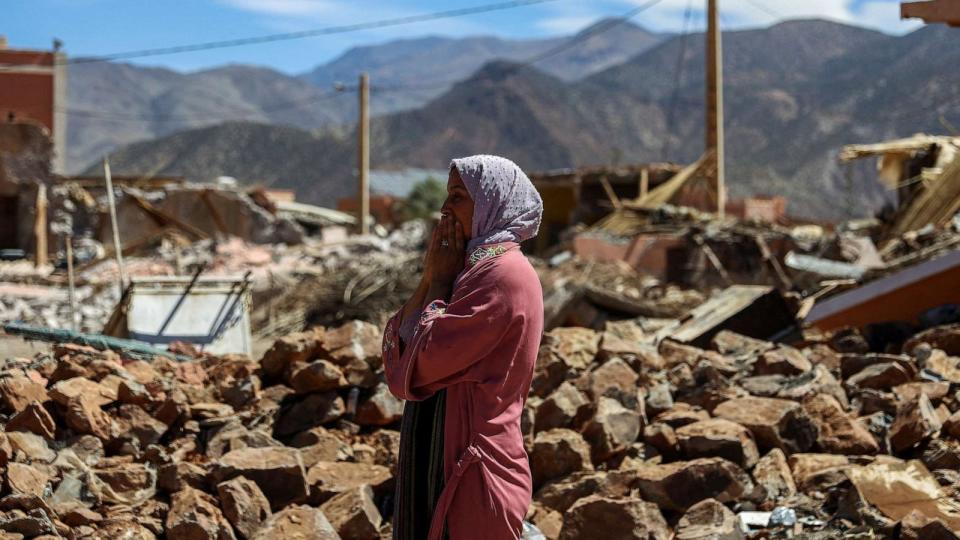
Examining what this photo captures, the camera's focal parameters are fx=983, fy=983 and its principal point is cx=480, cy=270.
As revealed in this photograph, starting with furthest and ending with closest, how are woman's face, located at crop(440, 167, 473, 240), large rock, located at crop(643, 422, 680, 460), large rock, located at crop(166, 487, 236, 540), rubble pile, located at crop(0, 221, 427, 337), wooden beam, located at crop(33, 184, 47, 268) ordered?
wooden beam, located at crop(33, 184, 47, 268), rubble pile, located at crop(0, 221, 427, 337), large rock, located at crop(643, 422, 680, 460), large rock, located at crop(166, 487, 236, 540), woman's face, located at crop(440, 167, 473, 240)

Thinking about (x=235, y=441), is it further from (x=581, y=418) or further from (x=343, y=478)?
(x=581, y=418)

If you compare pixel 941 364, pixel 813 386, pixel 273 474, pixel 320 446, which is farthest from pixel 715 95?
pixel 273 474

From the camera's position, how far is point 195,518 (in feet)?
11.5

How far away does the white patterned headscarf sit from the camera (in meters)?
2.44

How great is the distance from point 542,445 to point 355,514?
36.4 inches

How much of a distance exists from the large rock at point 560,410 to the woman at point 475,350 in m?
2.01

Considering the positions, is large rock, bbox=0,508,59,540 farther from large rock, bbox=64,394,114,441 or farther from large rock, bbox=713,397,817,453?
large rock, bbox=713,397,817,453

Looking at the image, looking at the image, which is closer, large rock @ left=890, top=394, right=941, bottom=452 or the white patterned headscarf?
the white patterned headscarf

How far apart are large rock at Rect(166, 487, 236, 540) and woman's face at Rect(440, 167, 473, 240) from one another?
1683mm

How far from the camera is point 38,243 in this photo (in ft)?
61.3

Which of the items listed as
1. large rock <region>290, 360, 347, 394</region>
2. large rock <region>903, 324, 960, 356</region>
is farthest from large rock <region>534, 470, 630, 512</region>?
large rock <region>903, 324, 960, 356</region>

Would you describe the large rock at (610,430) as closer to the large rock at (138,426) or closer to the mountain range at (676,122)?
the large rock at (138,426)

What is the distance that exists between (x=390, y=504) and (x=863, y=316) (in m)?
4.18

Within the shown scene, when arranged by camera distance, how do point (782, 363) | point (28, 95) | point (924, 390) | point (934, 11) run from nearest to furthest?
1. point (924, 390)
2. point (782, 363)
3. point (934, 11)
4. point (28, 95)
